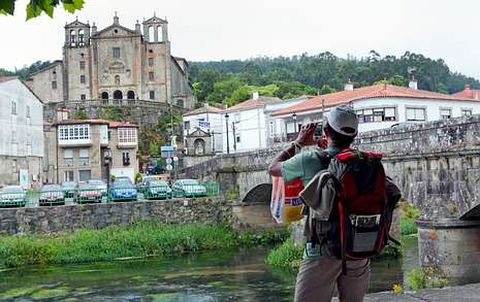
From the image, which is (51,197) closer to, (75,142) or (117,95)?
(75,142)

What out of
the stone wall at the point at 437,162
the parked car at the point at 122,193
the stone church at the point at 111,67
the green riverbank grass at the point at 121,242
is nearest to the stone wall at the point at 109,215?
the green riverbank grass at the point at 121,242

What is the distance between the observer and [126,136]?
201 feet

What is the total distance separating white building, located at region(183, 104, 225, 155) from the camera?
2689 inches

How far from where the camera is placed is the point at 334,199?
3695mm

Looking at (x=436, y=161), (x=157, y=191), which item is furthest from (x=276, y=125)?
(x=436, y=161)

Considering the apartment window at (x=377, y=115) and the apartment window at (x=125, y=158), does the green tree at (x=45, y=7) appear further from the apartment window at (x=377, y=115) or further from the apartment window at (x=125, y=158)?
the apartment window at (x=125, y=158)

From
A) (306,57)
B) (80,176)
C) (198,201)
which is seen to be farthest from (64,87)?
(306,57)

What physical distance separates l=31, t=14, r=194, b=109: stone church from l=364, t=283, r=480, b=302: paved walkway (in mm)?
78623

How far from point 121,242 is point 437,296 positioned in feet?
85.4

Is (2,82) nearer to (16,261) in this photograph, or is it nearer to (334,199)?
(16,261)

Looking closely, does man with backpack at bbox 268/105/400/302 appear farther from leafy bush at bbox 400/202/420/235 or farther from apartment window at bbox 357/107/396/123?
apartment window at bbox 357/107/396/123

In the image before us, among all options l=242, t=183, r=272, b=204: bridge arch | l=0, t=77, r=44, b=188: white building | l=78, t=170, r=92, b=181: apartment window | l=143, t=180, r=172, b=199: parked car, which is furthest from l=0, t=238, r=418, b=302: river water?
l=78, t=170, r=92, b=181: apartment window

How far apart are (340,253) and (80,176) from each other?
56000 millimetres

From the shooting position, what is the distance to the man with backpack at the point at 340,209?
12.1 ft
